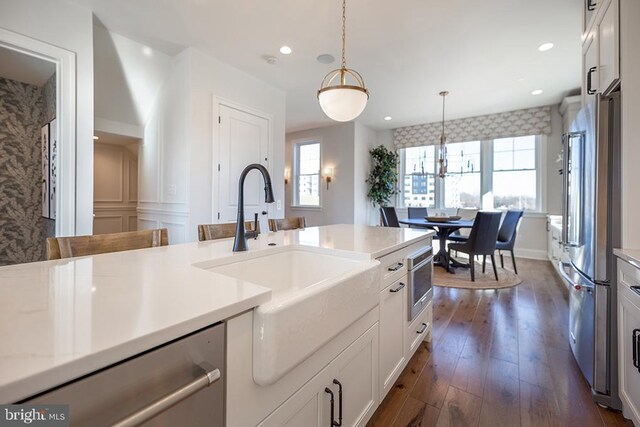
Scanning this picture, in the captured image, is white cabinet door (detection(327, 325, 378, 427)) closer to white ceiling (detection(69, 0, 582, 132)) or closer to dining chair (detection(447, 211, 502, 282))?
white ceiling (detection(69, 0, 582, 132))

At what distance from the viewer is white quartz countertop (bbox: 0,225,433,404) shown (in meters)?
0.41

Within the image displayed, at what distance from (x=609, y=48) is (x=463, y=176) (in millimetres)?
4623

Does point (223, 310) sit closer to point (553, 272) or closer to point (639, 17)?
point (639, 17)

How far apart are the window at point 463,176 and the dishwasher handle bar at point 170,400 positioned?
624cm

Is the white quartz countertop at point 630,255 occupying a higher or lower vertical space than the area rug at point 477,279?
higher

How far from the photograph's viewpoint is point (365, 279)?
110 centimetres

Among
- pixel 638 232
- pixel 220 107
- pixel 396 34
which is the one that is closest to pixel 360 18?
pixel 396 34

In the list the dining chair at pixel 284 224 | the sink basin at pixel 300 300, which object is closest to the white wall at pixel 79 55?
the dining chair at pixel 284 224

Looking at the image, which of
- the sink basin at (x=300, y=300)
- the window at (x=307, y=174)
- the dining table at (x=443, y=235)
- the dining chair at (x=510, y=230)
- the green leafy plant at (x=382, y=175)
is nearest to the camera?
the sink basin at (x=300, y=300)

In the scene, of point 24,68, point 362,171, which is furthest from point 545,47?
point 24,68

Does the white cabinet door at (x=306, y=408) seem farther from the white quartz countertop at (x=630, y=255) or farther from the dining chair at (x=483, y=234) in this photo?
the dining chair at (x=483, y=234)

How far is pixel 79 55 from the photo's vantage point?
2.47m

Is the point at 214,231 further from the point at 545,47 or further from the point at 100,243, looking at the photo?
the point at 545,47

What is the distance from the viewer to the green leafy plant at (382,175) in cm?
637
